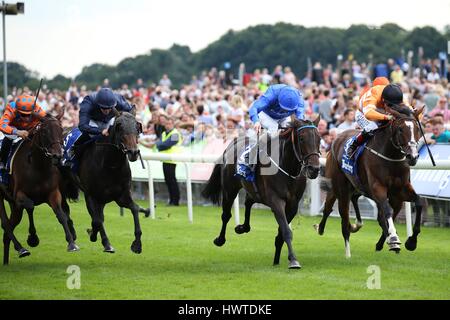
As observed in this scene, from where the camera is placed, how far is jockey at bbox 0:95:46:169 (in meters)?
10.9

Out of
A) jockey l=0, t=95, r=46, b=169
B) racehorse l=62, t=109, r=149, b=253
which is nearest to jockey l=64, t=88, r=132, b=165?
racehorse l=62, t=109, r=149, b=253

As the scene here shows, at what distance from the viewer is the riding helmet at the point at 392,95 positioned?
402 inches

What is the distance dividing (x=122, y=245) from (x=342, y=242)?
9.49 feet

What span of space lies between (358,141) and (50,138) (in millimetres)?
3535

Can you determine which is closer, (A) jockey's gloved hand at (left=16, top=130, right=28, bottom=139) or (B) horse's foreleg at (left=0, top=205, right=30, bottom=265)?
(B) horse's foreleg at (left=0, top=205, right=30, bottom=265)

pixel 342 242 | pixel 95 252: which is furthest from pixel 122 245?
pixel 342 242

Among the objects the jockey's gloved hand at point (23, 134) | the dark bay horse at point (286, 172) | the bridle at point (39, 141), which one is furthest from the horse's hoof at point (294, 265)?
the jockey's gloved hand at point (23, 134)

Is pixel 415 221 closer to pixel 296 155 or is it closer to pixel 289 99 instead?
pixel 296 155

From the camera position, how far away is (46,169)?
416 inches

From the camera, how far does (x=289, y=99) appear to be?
10.1 metres

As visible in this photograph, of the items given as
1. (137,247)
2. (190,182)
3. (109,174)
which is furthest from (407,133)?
(190,182)

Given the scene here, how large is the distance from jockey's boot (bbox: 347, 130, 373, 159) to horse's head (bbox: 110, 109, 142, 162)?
2.49 m

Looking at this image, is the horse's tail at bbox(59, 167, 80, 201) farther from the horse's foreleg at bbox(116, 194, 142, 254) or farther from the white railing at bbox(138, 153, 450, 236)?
the white railing at bbox(138, 153, 450, 236)
